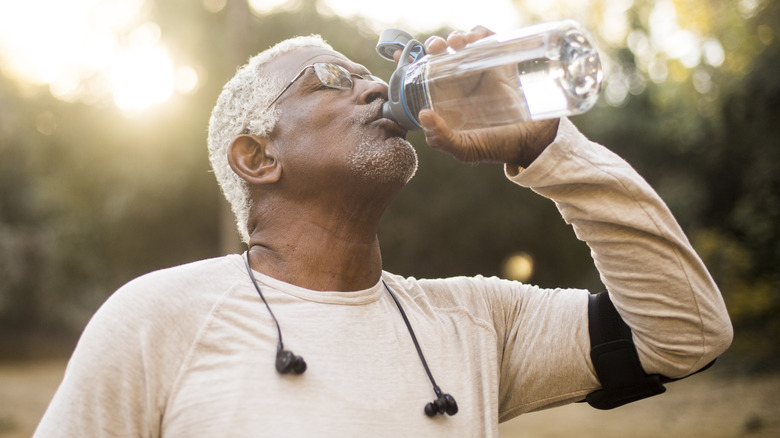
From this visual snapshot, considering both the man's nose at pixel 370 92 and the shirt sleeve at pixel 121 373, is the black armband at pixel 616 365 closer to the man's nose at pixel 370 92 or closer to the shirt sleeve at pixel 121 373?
the man's nose at pixel 370 92

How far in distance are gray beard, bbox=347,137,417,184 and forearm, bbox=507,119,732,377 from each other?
35cm

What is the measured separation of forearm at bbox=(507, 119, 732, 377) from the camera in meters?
1.78

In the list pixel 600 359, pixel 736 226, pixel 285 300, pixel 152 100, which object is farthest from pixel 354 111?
pixel 736 226

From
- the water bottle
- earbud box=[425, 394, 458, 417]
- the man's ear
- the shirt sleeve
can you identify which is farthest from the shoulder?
the water bottle

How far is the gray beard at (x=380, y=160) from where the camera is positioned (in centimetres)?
196

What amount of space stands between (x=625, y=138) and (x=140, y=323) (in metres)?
12.1

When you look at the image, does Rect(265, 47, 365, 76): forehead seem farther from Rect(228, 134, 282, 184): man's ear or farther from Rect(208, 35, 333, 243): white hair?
Rect(228, 134, 282, 184): man's ear

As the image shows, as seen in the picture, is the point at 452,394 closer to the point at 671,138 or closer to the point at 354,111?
the point at 354,111

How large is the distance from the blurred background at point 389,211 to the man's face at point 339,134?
17.5 ft

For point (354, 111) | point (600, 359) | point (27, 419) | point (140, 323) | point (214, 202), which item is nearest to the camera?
point (140, 323)

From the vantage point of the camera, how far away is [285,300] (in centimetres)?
180

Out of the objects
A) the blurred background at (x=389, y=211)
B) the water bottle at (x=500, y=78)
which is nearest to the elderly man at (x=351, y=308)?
the water bottle at (x=500, y=78)

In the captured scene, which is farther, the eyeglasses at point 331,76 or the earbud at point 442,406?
the eyeglasses at point 331,76

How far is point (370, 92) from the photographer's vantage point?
6.92 feet
